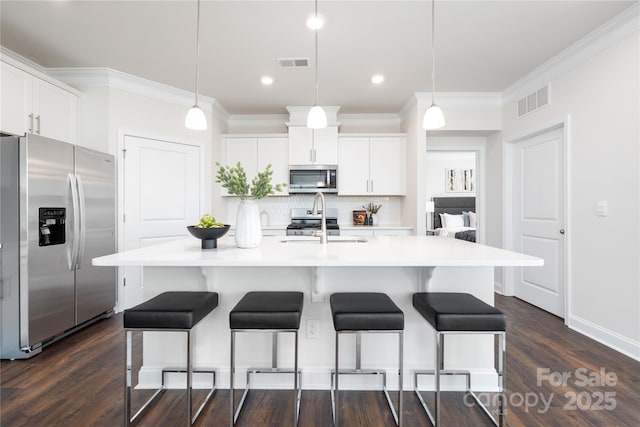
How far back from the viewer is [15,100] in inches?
108

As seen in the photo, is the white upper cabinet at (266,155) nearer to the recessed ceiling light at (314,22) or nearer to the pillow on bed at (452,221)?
the recessed ceiling light at (314,22)

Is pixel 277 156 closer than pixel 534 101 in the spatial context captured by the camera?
No

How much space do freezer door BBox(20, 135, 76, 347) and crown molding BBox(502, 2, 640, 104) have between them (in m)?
4.51

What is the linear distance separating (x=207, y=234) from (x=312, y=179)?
9.22 ft

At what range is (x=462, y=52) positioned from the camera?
3025 millimetres

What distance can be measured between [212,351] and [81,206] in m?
1.91

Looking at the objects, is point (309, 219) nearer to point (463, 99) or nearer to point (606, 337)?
point (463, 99)

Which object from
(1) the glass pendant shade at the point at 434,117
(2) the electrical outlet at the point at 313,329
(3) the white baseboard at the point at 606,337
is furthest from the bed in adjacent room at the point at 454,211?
(2) the electrical outlet at the point at 313,329

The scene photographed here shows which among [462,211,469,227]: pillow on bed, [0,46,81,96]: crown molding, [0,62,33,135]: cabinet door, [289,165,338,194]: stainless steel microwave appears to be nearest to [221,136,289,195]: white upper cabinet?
[289,165,338,194]: stainless steel microwave

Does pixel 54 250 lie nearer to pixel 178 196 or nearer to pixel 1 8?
pixel 178 196

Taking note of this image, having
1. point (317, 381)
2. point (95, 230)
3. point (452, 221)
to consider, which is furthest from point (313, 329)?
point (452, 221)

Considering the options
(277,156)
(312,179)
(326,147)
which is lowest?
(312,179)

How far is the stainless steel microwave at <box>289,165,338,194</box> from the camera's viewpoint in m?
4.55

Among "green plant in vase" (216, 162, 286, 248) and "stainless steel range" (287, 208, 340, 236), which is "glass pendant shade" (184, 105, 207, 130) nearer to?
"green plant in vase" (216, 162, 286, 248)
